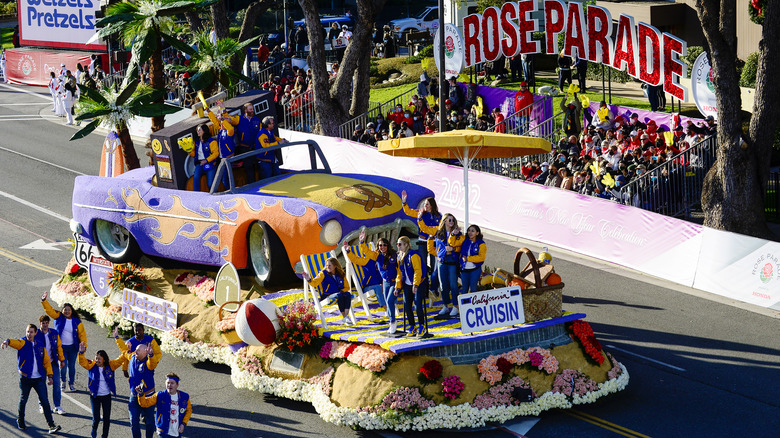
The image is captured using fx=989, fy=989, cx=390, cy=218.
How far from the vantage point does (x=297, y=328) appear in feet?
48.7

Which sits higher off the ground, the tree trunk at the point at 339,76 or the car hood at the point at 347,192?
the tree trunk at the point at 339,76

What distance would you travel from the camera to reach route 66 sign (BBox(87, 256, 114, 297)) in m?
18.6

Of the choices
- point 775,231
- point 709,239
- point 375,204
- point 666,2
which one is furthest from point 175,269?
point 666,2

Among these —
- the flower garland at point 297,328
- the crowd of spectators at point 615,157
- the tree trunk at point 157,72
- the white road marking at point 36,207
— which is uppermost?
the tree trunk at point 157,72

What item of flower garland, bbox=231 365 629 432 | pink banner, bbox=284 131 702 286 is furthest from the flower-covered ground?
pink banner, bbox=284 131 702 286

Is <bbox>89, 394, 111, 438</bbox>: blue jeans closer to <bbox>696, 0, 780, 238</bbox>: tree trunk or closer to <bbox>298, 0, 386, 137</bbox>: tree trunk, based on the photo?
<bbox>696, 0, 780, 238</bbox>: tree trunk

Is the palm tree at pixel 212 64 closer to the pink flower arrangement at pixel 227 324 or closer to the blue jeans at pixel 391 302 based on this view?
the pink flower arrangement at pixel 227 324

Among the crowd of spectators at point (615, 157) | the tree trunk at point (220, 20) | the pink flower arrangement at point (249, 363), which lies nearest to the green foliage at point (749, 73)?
the crowd of spectators at point (615, 157)

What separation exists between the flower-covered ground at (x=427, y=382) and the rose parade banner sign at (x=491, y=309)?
0.47 metres

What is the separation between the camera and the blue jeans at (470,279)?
1520cm

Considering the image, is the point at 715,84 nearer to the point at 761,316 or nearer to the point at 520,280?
the point at 761,316

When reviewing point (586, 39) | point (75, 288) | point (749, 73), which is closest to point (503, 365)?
point (75, 288)

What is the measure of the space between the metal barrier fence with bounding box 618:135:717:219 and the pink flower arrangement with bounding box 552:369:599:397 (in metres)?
9.09

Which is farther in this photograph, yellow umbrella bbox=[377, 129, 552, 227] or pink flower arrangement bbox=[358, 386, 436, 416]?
yellow umbrella bbox=[377, 129, 552, 227]
